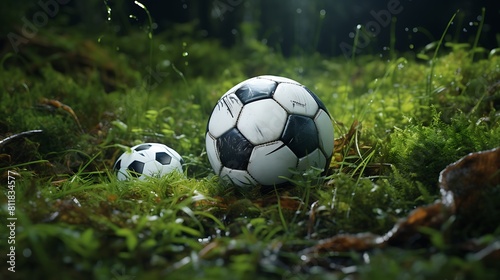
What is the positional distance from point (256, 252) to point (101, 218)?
0.83 meters

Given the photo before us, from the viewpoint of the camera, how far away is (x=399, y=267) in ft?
6.30

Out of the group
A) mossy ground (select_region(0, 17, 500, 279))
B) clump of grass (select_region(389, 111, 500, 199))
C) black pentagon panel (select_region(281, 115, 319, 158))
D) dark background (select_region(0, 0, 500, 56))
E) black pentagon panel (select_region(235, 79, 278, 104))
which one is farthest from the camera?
dark background (select_region(0, 0, 500, 56))

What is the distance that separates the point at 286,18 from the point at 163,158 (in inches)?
228

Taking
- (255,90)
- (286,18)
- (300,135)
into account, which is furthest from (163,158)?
(286,18)

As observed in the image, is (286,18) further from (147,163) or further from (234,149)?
(234,149)

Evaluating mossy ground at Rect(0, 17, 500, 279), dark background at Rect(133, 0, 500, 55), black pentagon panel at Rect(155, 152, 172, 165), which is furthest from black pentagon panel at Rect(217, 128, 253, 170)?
dark background at Rect(133, 0, 500, 55)

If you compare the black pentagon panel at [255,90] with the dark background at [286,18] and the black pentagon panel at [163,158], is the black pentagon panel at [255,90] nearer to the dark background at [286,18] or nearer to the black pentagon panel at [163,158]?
the black pentagon panel at [163,158]

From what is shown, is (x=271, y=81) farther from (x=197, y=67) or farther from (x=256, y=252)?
(x=197, y=67)

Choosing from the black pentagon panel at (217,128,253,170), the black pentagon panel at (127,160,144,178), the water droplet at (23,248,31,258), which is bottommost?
the black pentagon panel at (127,160,144,178)

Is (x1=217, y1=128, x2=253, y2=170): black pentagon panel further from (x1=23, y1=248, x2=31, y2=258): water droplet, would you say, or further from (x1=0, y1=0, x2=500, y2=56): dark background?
(x1=0, y1=0, x2=500, y2=56): dark background

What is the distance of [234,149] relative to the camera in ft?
9.78

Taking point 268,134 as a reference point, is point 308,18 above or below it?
above

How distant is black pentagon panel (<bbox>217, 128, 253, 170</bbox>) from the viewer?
295 centimetres

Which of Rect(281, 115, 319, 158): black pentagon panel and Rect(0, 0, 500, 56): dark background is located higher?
Rect(0, 0, 500, 56): dark background
